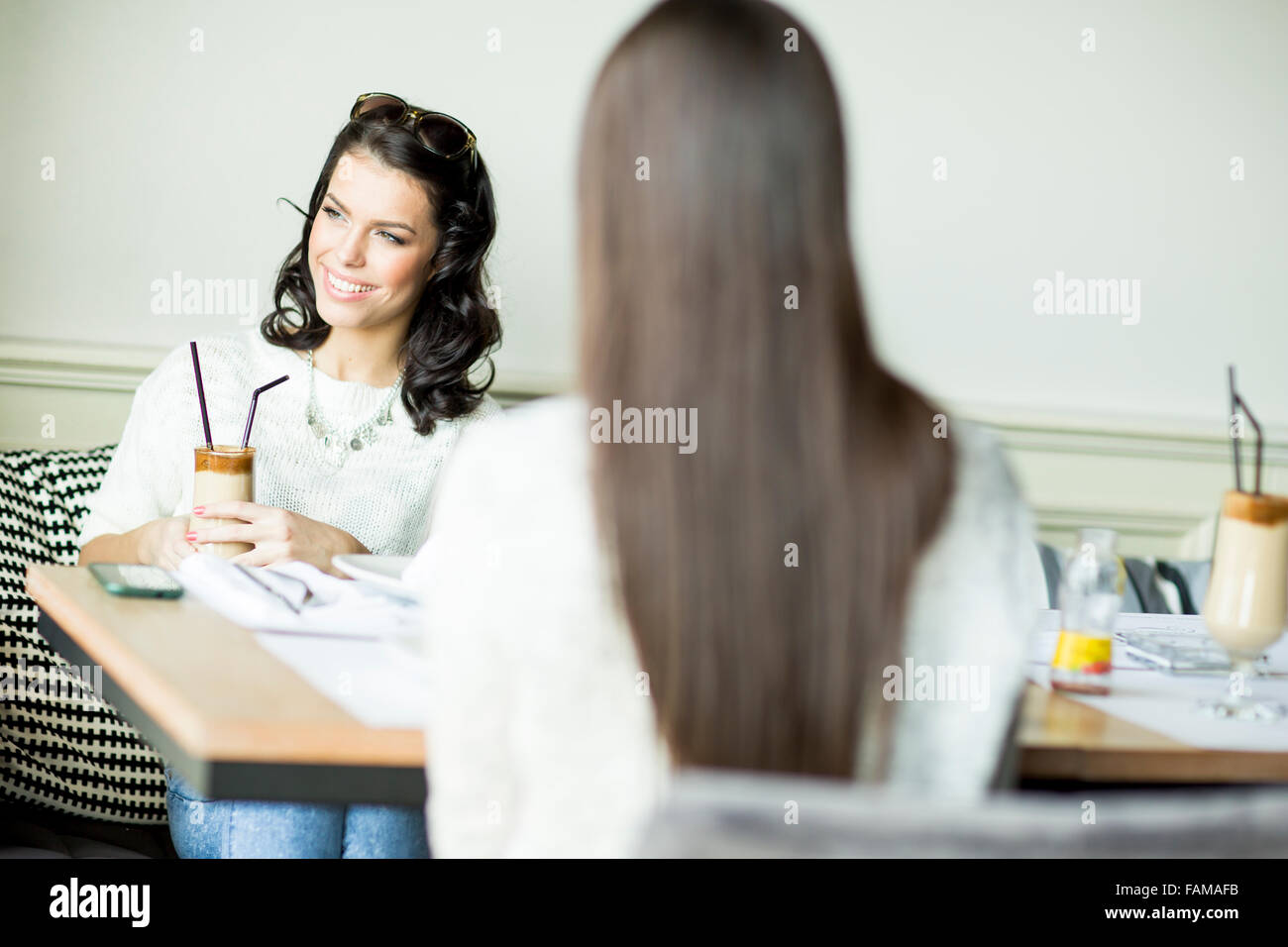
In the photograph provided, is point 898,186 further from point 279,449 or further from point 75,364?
point 75,364

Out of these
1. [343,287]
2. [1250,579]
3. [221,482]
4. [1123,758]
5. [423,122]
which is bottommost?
[1123,758]

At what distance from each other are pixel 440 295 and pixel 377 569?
29.2 inches

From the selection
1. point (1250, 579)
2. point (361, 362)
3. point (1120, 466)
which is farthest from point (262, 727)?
point (1120, 466)

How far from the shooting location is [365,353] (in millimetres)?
2141

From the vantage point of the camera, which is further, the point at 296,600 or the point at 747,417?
the point at 296,600

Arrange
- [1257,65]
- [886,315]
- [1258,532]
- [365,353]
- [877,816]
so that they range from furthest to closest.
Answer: [1257,65] < [886,315] < [365,353] < [1258,532] < [877,816]

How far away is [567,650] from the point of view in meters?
0.83

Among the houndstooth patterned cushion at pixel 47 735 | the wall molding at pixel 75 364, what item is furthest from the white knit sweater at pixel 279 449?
the wall molding at pixel 75 364

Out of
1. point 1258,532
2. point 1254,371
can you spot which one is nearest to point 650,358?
point 1258,532

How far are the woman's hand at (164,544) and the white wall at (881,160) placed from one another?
0.75m
